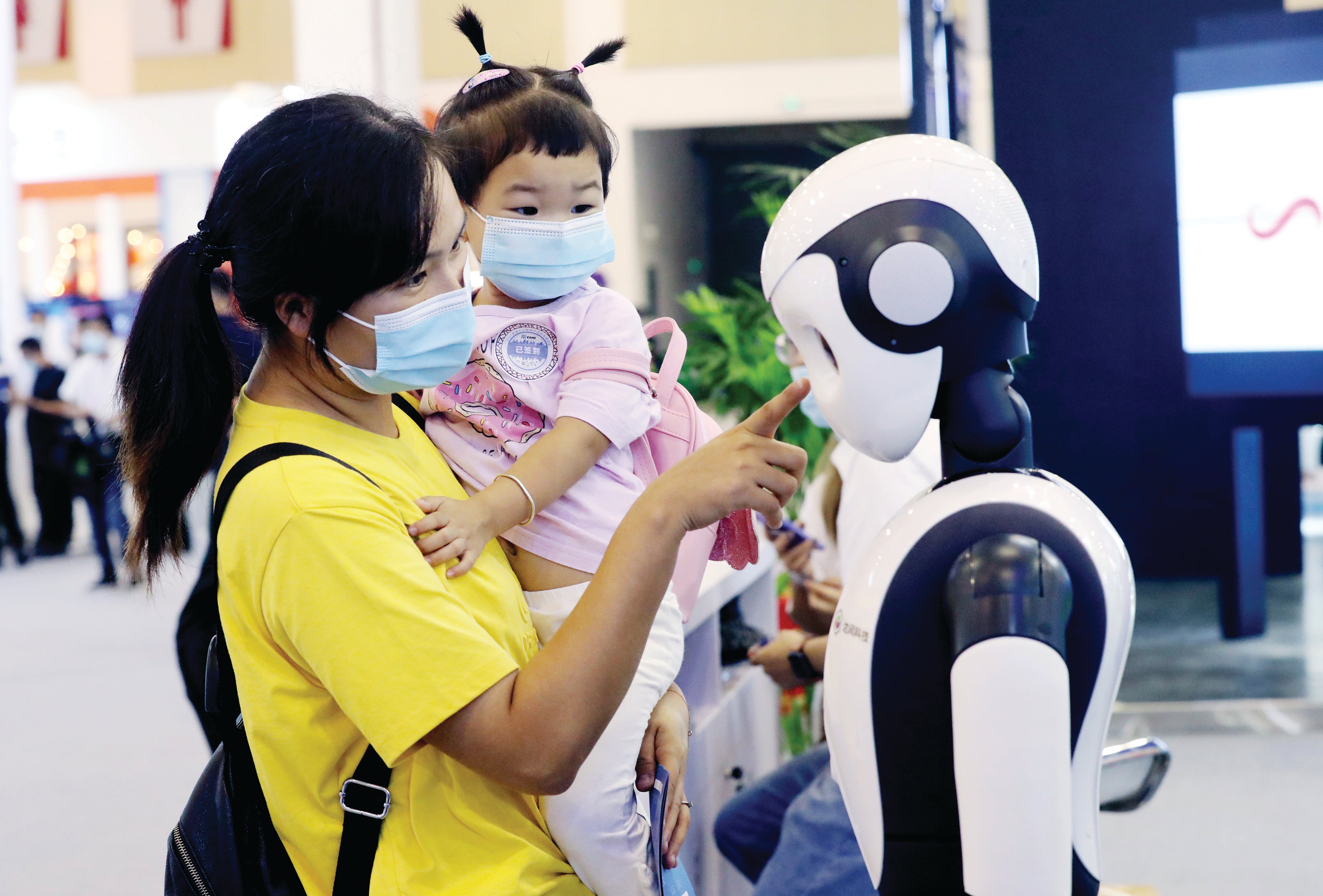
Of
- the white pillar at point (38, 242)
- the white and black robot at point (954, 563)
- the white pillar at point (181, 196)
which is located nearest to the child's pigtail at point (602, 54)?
the white and black robot at point (954, 563)

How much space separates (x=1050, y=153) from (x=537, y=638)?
3.28 meters

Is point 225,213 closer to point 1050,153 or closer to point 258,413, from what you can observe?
point 258,413

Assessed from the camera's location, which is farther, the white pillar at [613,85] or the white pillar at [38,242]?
the white pillar at [38,242]

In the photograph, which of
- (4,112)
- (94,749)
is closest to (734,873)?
(94,749)

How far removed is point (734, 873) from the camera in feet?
8.29

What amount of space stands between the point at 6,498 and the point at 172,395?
9279 millimetres

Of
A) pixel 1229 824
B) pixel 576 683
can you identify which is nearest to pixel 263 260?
pixel 576 683

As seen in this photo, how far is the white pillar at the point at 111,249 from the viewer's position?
12398 millimetres

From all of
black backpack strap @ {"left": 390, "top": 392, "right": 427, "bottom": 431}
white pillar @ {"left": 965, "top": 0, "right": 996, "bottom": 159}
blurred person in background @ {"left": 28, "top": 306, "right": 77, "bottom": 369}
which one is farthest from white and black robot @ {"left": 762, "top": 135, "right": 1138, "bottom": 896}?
blurred person in background @ {"left": 28, "top": 306, "right": 77, "bottom": 369}

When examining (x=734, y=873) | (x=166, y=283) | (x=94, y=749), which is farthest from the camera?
(x=94, y=749)

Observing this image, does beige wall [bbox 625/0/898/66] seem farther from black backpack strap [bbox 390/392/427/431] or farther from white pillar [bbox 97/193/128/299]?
black backpack strap [bbox 390/392/427/431]

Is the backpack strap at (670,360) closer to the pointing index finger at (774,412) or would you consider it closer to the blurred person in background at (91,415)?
the pointing index finger at (774,412)

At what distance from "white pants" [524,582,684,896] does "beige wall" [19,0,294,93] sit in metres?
11.9

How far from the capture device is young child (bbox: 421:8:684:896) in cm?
128
